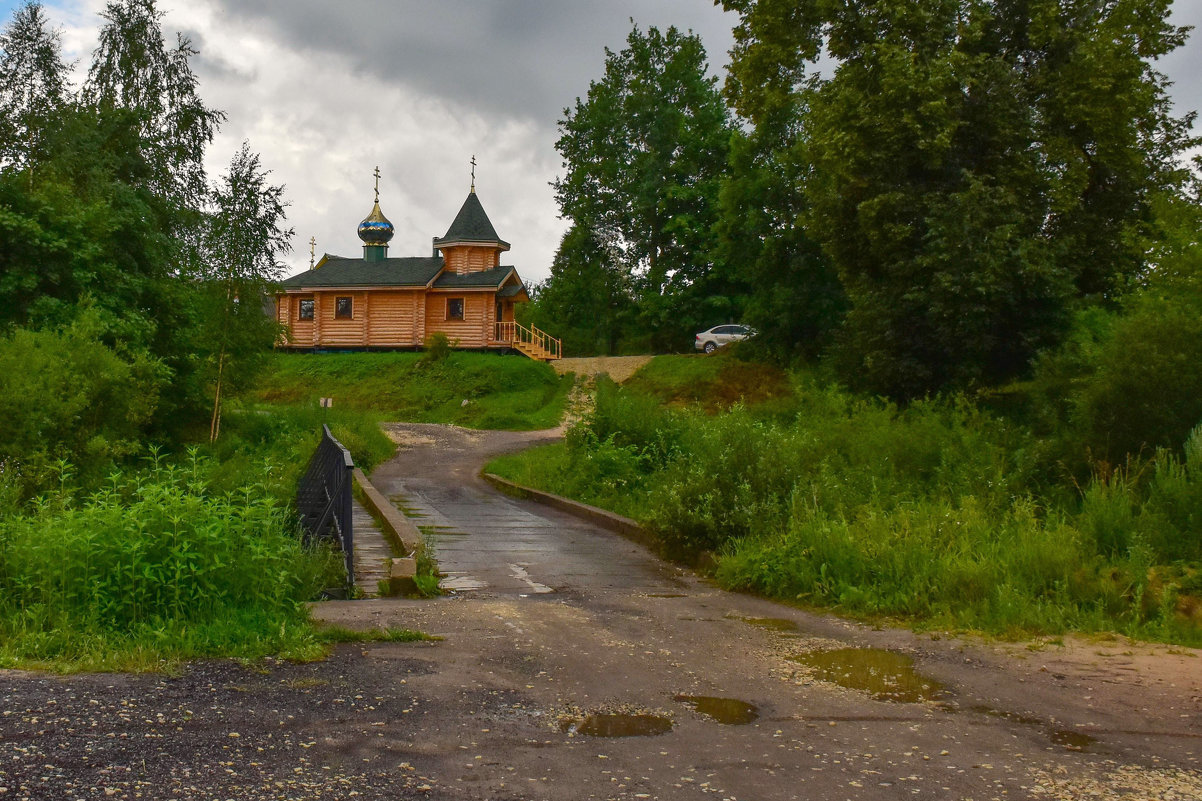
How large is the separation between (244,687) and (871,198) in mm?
21715

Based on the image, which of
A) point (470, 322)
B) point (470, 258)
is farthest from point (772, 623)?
point (470, 258)

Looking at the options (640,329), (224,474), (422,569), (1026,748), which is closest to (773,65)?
(224,474)

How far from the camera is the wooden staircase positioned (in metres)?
51.3

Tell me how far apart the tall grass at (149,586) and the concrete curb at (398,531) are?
2029mm

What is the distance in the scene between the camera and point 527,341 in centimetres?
5391

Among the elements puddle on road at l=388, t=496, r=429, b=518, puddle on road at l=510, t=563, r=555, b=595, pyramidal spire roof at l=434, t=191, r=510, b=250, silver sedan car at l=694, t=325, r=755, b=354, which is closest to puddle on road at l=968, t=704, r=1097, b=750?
puddle on road at l=510, t=563, r=555, b=595

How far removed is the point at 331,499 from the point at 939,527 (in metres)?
6.36

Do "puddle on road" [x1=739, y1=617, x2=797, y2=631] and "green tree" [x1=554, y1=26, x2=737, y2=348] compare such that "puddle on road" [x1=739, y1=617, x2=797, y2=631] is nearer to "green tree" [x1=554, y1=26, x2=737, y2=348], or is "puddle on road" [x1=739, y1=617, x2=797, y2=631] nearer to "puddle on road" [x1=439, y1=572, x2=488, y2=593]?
"puddle on road" [x1=439, y1=572, x2=488, y2=593]

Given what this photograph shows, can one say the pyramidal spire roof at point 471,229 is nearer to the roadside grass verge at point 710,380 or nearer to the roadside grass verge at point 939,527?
the roadside grass verge at point 710,380

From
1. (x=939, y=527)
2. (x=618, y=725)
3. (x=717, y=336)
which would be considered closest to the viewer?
(x=618, y=725)

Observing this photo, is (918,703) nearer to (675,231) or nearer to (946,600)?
(946,600)

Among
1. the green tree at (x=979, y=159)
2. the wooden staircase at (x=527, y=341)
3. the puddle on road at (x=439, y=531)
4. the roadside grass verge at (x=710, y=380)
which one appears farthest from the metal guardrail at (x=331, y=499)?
the wooden staircase at (x=527, y=341)

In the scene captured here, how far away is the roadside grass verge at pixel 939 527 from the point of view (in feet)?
27.9

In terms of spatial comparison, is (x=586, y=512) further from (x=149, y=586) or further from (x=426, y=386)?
(x=426, y=386)
